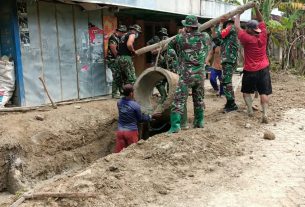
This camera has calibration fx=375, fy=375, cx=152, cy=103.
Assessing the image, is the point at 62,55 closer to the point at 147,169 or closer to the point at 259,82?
the point at 259,82

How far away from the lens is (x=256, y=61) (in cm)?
715

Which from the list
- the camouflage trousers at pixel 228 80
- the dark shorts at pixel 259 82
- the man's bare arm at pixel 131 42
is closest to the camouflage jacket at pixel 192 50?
the dark shorts at pixel 259 82

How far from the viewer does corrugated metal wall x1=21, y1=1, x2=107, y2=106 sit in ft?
26.5

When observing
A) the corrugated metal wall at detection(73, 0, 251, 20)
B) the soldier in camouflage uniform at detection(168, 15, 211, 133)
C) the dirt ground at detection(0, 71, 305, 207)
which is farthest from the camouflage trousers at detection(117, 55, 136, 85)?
the soldier in camouflage uniform at detection(168, 15, 211, 133)

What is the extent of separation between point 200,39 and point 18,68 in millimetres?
3935

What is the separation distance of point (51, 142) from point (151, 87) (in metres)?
2.53

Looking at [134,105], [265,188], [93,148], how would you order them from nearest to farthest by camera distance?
[265,188], [134,105], [93,148]

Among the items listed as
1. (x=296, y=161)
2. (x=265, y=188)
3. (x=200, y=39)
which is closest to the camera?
(x=265, y=188)

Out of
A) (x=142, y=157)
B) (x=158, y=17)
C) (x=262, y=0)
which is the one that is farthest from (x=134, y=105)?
(x=262, y=0)

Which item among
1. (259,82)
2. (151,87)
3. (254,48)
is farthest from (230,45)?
(151,87)

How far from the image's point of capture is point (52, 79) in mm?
8523

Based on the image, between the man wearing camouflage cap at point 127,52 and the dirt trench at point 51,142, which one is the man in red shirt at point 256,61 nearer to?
the man wearing camouflage cap at point 127,52

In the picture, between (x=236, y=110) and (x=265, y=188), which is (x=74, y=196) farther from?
(x=236, y=110)

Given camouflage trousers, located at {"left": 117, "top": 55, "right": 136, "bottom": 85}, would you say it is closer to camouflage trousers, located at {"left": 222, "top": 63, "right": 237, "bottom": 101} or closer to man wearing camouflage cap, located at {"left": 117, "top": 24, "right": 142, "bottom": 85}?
man wearing camouflage cap, located at {"left": 117, "top": 24, "right": 142, "bottom": 85}
